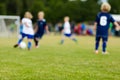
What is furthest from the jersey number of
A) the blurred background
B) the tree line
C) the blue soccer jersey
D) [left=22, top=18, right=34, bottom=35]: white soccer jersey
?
the tree line

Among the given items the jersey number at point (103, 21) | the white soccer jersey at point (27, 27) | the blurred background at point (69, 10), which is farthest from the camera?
the blurred background at point (69, 10)

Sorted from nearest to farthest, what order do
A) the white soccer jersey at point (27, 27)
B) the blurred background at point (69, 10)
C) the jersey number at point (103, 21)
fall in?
the jersey number at point (103, 21) < the white soccer jersey at point (27, 27) < the blurred background at point (69, 10)

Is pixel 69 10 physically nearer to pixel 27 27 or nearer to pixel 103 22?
pixel 27 27

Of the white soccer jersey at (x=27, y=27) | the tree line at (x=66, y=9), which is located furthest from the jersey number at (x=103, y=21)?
the tree line at (x=66, y=9)

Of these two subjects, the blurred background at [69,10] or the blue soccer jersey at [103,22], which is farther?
the blurred background at [69,10]

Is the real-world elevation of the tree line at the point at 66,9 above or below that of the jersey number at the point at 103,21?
below

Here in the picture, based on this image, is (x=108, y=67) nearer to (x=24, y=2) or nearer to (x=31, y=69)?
(x=31, y=69)

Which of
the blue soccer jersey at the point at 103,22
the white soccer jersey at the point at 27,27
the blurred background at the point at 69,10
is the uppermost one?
the blue soccer jersey at the point at 103,22

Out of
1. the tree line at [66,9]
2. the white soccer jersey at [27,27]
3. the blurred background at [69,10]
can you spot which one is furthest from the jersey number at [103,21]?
the tree line at [66,9]

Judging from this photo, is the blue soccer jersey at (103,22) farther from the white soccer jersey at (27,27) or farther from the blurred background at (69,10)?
the blurred background at (69,10)

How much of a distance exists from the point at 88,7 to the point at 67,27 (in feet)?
158

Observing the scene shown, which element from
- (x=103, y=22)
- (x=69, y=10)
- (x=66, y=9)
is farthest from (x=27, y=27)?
(x=69, y=10)

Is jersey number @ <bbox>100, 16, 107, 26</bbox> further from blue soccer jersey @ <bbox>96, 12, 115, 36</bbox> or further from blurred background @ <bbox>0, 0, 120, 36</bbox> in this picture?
blurred background @ <bbox>0, 0, 120, 36</bbox>

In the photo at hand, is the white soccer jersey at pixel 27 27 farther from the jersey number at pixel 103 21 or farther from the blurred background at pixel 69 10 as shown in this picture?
the blurred background at pixel 69 10
